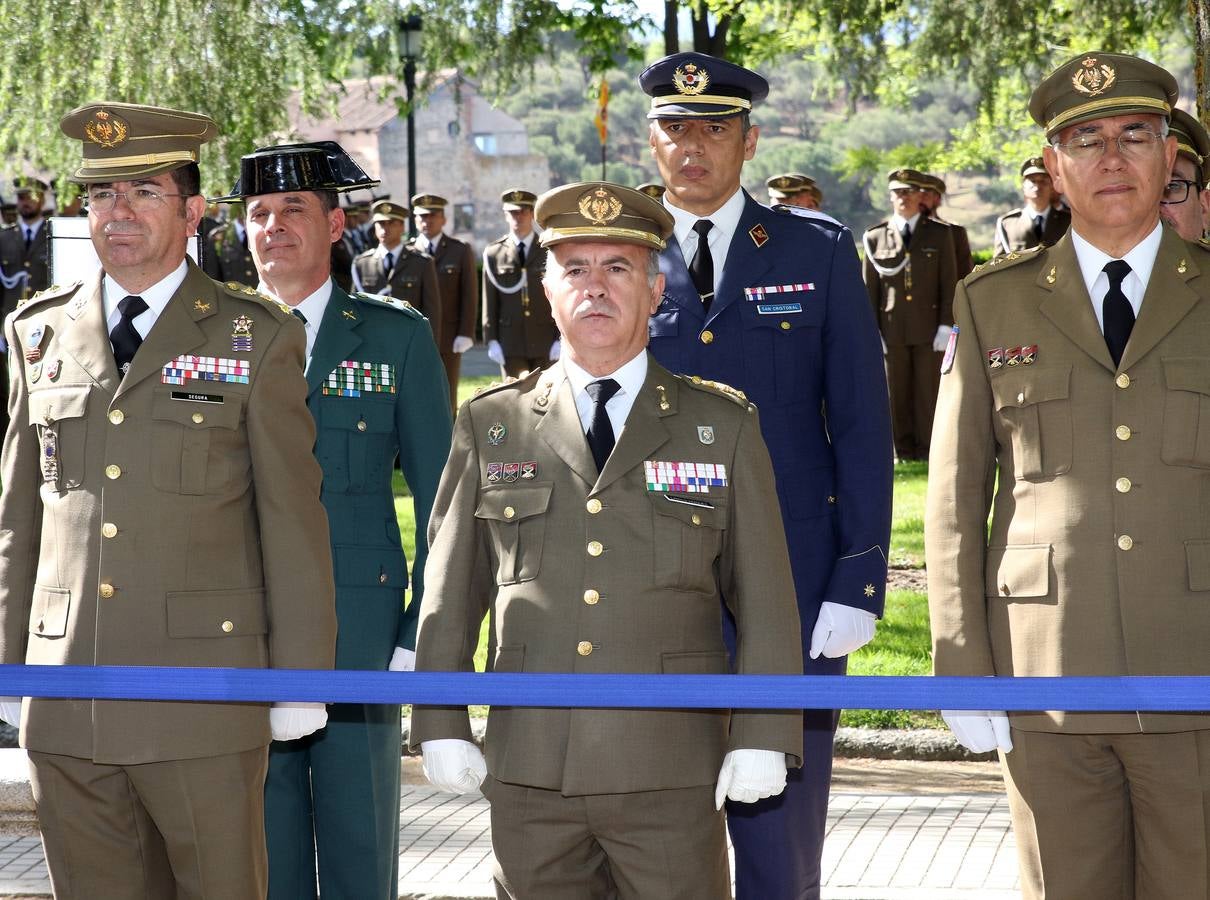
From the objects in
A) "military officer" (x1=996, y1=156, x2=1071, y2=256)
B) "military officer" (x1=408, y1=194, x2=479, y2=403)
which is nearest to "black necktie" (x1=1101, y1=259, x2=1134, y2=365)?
"military officer" (x1=996, y1=156, x2=1071, y2=256)

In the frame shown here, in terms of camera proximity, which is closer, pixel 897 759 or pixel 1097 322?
pixel 1097 322

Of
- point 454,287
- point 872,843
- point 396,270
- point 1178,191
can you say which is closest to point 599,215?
point 1178,191

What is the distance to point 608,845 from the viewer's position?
3.47 m

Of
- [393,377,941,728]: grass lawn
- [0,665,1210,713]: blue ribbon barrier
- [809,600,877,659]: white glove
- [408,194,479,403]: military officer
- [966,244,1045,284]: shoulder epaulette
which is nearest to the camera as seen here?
[0,665,1210,713]: blue ribbon barrier

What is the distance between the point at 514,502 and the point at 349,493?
1.12 meters

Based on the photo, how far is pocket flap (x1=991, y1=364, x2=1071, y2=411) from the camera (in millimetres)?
3695

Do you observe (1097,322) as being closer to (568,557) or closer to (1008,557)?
(1008,557)

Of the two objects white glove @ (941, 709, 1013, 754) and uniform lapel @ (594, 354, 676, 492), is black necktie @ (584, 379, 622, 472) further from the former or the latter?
white glove @ (941, 709, 1013, 754)

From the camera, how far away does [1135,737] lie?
11.6ft

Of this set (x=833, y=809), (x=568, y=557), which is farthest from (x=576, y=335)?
(x=833, y=809)

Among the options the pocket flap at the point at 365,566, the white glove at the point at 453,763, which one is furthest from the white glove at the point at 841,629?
the pocket flap at the point at 365,566

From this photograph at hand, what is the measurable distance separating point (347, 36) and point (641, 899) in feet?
43.8

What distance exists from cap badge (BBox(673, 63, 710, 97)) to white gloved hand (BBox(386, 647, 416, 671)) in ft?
5.33

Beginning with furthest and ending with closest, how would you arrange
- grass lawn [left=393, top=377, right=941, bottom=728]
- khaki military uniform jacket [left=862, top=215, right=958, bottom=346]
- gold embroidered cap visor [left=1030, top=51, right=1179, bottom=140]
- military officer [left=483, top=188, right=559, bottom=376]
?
military officer [left=483, top=188, right=559, bottom=376] < khaki military uniform jacket [left=862, top=215, right=958, bottom=346] < grass lawn [left=393, top=377, right=941, bottom=728] < gold embroidered cap visor [left=1030, top=51, right=1179, bottom=140]
